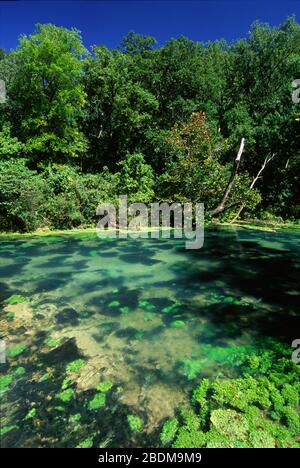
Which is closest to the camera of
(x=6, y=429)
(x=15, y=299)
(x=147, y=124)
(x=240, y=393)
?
(x=6, y=429)

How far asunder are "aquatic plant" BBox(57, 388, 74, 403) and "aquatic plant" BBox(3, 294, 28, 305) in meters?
3.44

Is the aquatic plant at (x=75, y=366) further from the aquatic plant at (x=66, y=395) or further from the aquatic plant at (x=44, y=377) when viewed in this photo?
the aquatic plant at (x=66, y=395)

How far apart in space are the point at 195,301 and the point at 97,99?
78.4ft

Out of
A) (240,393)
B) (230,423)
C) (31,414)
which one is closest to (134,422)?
(230,423)

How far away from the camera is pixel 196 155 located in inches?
816

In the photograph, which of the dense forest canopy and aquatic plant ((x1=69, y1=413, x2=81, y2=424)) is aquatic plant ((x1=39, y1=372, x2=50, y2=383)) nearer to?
aquatic plant ((x1=69, y1=413, x2=81, y2=424))

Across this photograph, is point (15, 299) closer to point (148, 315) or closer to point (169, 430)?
point (148, 315)

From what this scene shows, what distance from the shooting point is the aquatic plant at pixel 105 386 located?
4.33 metres

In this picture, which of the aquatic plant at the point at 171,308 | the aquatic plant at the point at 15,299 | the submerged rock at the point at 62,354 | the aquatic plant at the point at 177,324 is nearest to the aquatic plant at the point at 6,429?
the submerged rock at the point at 62,354

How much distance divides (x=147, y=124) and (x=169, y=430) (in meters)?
25.0

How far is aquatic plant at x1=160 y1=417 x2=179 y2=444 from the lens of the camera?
3.56 metres

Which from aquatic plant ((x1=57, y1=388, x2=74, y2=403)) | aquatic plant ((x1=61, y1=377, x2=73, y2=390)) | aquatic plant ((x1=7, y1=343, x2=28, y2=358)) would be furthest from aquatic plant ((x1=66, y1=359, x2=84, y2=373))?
aquatic plant ((x1=7, y1=343, x2=28, y2=358))

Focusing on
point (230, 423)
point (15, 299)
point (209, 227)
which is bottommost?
point (230, 423)

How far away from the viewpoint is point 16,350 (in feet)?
17.0
